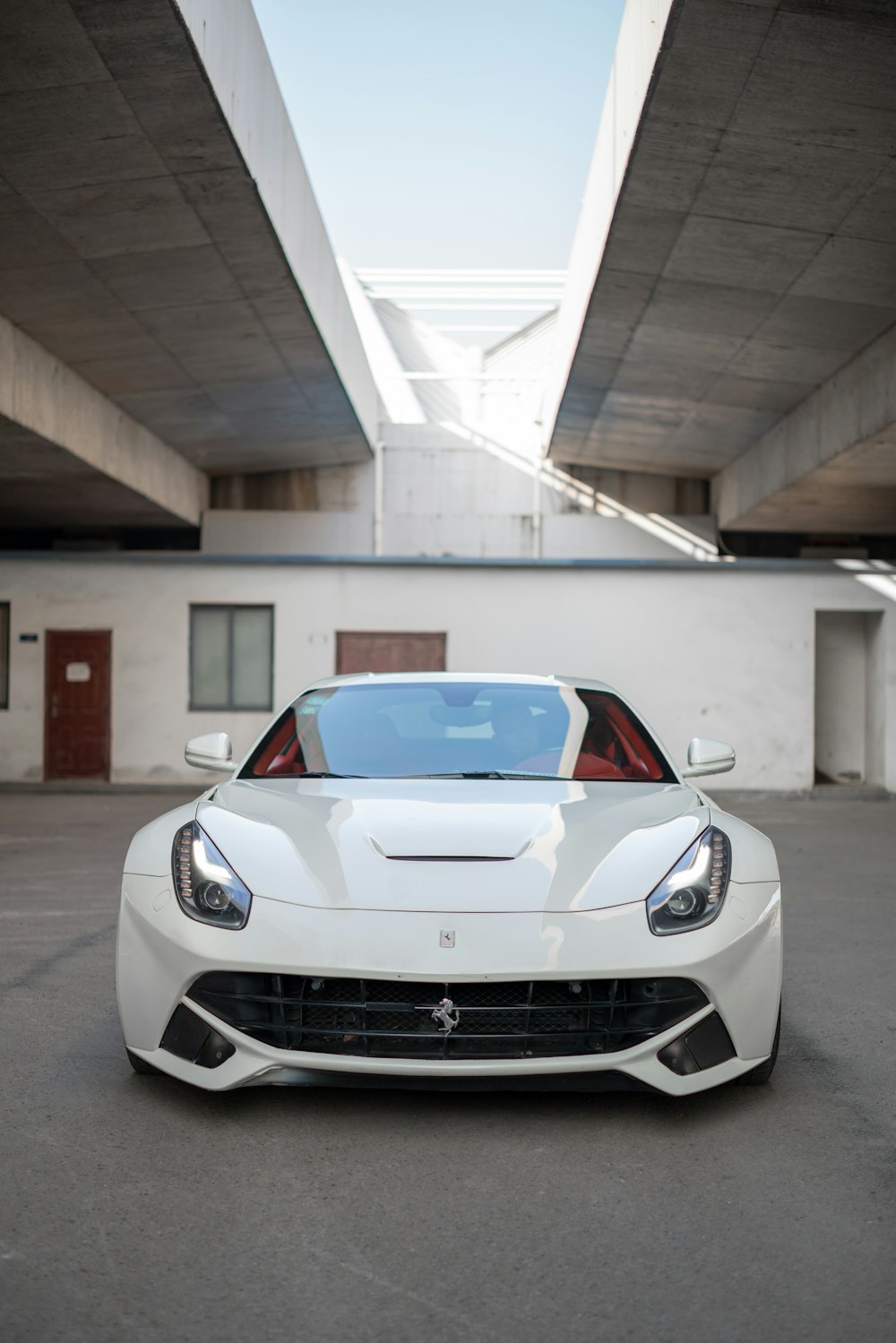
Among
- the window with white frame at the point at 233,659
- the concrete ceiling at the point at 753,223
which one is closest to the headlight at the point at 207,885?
the concrete ceiling at the point at 753,223

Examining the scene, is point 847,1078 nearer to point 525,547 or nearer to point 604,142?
point 604,142

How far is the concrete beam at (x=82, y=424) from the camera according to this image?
11.9 metres

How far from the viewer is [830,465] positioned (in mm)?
14242

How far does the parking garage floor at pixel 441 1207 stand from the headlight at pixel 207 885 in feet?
1.94

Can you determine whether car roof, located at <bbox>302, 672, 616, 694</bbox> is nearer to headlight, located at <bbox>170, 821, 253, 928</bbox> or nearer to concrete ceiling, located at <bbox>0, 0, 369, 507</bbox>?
headlight, located at <bbox>170, 821, 253, 928</bbox>

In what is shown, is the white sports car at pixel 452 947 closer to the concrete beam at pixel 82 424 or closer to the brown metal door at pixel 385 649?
the concrete beam at pixel 82 424

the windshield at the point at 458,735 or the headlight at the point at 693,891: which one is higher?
the windshield at the point at 458,735

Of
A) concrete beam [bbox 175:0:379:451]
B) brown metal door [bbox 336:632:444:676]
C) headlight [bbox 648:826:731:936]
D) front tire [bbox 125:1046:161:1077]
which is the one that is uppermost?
concrete beam [bbox 175:0:379:451]

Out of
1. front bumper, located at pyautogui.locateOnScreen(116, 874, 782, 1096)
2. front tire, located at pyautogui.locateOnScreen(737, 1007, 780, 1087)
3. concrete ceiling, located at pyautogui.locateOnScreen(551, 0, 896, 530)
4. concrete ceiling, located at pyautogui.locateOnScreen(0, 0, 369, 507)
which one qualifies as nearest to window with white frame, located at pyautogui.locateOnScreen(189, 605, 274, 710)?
concrete ceiling, located at pyautogui.locateOnScreen(0, 0, 369, 507)

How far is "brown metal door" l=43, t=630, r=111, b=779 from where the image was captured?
17109mm

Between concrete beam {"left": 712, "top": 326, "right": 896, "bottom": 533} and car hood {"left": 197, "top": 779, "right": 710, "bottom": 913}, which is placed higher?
concrete beam {"left": 712, "top": 326, "right": 896, "bottom": 533}

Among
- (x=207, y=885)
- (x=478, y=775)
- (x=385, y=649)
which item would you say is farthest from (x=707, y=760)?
(x=385, y=649)

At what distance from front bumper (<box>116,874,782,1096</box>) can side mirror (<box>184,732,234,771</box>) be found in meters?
1.38

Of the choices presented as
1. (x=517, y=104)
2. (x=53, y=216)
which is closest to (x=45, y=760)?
(x=53, y=216)
